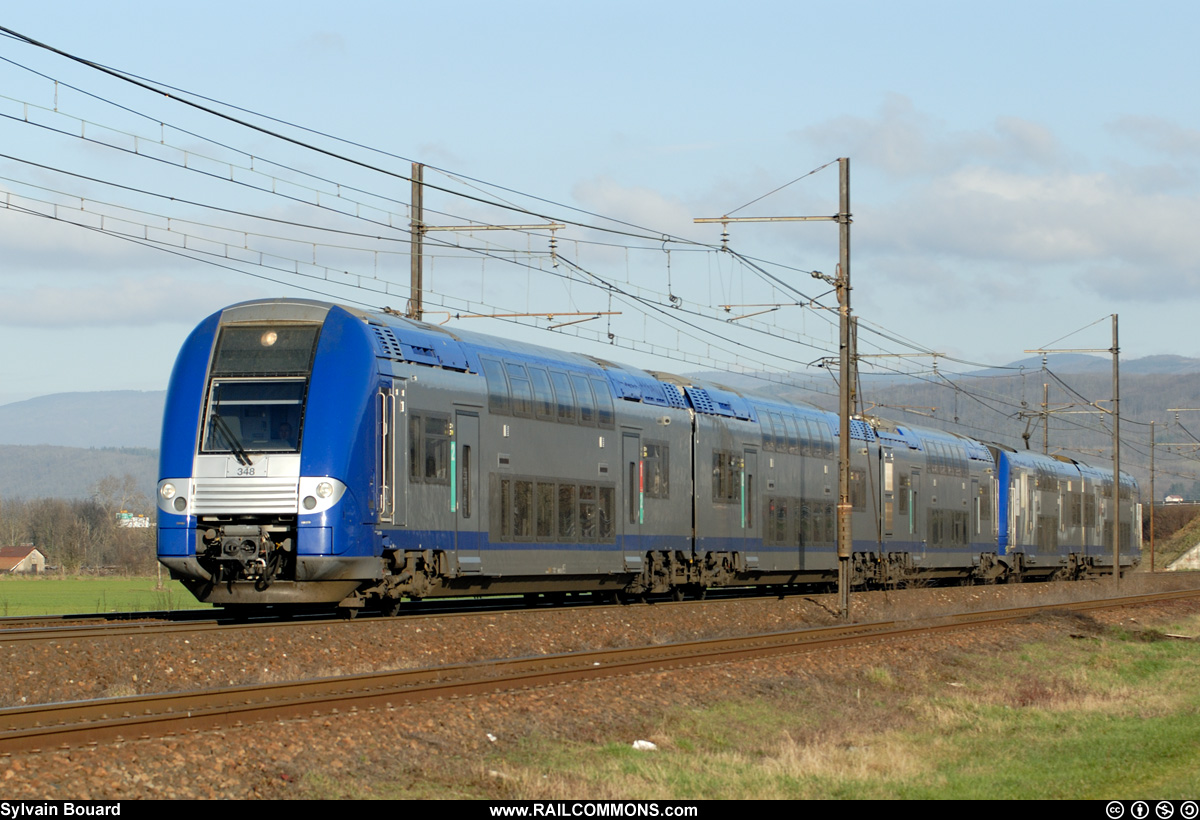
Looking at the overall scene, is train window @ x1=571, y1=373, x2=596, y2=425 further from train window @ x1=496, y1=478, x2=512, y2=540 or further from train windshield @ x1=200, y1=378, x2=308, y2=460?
train windshield @ x1=200, y1=378, x2=308, y2=460

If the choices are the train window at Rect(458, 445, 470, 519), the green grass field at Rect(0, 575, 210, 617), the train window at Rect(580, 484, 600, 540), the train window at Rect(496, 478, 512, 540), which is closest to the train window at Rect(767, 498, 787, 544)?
the train window at Rect(580, 484, 600, 540)

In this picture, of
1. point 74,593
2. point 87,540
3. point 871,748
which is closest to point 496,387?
point 871,748

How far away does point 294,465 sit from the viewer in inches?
795

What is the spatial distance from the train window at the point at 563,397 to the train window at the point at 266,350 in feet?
19.5

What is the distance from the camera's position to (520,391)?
81.3 feet

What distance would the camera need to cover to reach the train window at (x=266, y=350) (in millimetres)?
20953

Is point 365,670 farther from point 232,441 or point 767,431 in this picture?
point 767,431

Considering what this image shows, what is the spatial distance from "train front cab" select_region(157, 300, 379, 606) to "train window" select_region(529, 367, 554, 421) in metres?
5.02

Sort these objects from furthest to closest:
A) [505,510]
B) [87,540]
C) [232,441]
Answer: [87,540] → [505,510] → [232,441]

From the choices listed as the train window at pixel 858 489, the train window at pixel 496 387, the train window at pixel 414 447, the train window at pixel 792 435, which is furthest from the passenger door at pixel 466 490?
the train window at pixel 858 489

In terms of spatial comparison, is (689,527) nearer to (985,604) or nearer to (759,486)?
(759,486)

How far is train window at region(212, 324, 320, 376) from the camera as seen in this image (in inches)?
825

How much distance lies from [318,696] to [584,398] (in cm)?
1226
